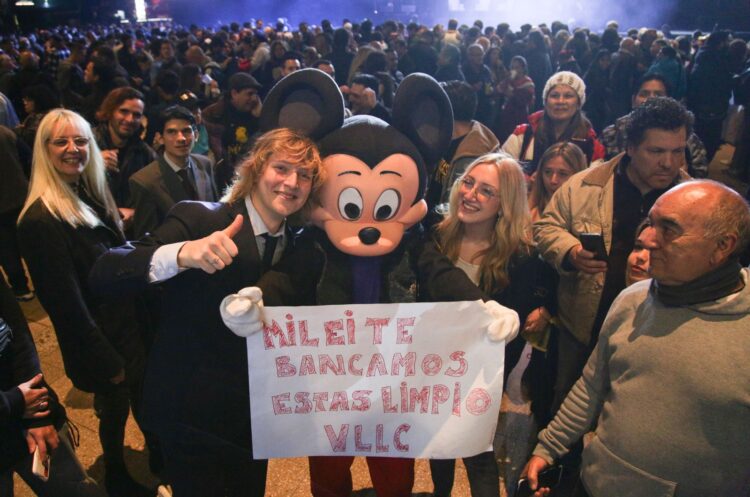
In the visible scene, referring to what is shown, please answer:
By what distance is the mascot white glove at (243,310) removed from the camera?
165 centimetres

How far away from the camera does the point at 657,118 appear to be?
7.50 feet

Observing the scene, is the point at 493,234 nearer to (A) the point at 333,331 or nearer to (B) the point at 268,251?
(A) the point at 333,331

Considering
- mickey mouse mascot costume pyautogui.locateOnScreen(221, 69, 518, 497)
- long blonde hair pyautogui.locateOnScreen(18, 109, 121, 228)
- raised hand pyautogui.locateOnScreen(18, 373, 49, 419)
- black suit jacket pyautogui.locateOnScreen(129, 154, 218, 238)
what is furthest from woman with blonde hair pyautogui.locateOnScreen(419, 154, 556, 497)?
black suit jacket pyautogui.locateOnScreen(129, 154, 218, 238)

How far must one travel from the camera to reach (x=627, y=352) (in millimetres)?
1648

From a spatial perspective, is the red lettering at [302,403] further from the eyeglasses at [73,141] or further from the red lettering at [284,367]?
the eyeglasses at [73,141]

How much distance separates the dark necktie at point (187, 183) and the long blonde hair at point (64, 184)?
1.96ft

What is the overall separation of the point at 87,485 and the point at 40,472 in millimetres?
370

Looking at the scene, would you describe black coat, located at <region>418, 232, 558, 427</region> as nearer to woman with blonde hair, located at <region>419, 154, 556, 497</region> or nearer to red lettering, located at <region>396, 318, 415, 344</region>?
woman with blonde hair, located at <region>419, 154, 556, 497</region>

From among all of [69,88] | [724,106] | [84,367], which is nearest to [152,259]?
[84,367]

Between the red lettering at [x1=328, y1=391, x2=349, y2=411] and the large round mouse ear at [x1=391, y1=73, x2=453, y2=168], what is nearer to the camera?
the red lettering at [x1=328, y1=391, x2=349, y2=411]

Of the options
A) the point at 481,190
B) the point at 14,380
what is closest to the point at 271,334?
the point at 14,380

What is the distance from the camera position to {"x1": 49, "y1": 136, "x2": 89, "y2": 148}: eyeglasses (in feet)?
8.23

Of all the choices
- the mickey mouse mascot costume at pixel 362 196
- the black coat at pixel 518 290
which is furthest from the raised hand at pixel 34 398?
the black coat at pixel 518 290

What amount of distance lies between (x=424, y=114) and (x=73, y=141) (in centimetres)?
173
